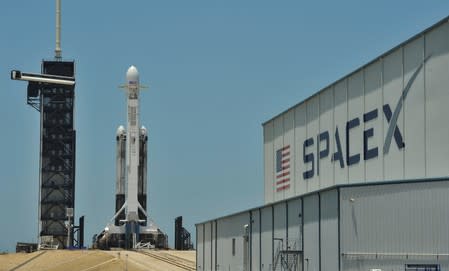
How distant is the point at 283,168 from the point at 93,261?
4127cm

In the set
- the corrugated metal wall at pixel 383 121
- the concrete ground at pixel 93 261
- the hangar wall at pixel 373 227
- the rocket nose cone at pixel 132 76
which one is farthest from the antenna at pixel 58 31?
the hangar wall at pixel 373 227

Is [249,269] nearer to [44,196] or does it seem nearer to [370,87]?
[370,87]

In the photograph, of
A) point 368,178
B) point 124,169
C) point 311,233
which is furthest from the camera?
point 124,169

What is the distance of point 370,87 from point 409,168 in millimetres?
7091

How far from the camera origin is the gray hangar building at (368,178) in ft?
132

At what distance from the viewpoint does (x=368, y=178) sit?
5072 centimetres

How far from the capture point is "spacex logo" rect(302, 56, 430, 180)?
47.7m

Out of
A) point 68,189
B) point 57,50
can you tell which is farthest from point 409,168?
point 57,50

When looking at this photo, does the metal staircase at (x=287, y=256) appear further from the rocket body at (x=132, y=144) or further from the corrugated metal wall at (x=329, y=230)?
the rocket body at (x=132, y=144)

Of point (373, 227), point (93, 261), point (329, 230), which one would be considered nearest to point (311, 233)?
point (329, 230)

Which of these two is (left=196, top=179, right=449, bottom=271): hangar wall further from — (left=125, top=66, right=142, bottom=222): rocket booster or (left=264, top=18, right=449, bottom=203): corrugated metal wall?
(left=125, top=66, right=142, bottom=222): rocket booster

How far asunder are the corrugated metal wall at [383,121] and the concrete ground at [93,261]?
37.5 meters

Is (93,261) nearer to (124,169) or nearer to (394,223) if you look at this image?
(124,169)

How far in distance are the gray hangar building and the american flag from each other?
1.16 feet
